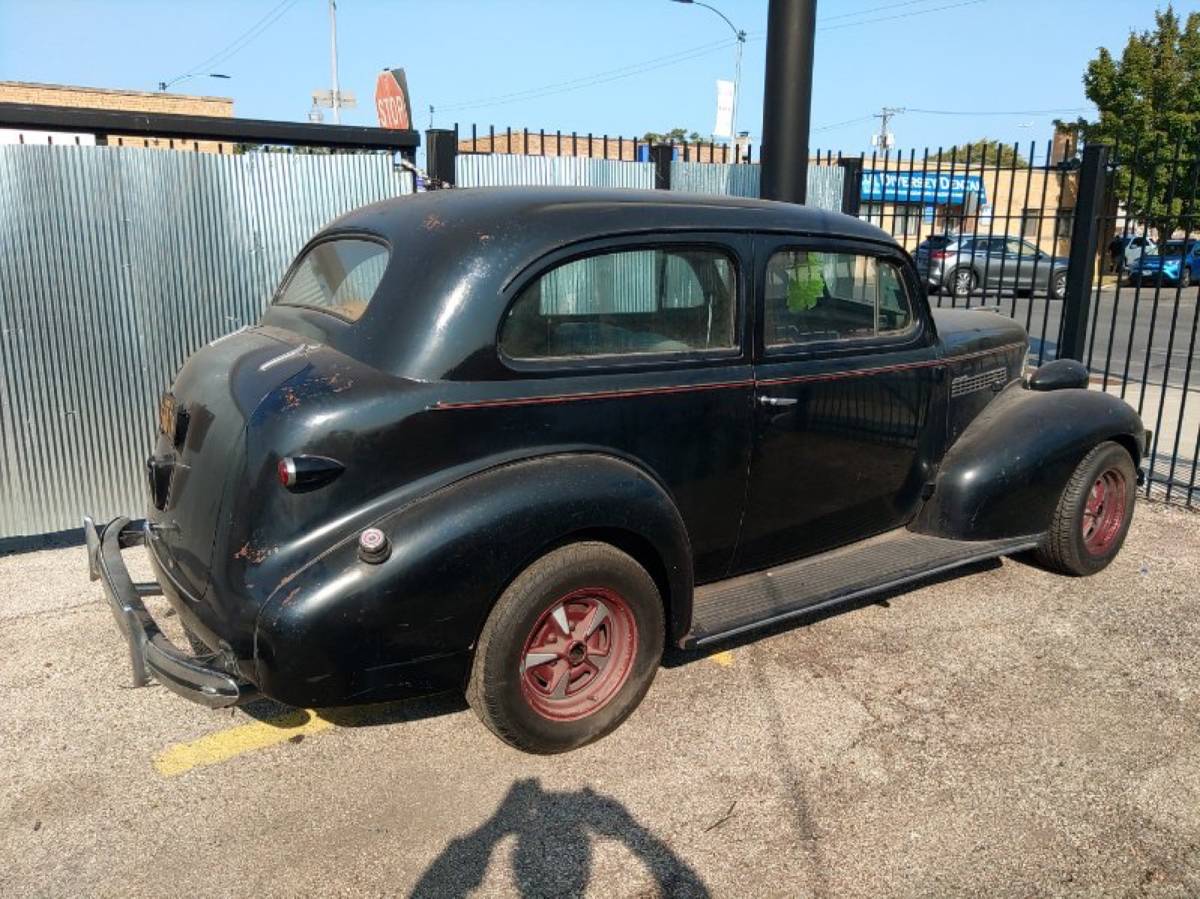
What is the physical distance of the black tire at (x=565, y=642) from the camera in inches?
114

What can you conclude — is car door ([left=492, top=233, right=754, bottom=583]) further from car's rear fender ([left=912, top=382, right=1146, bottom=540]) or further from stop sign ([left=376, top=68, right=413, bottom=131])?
stop sign ([left=376, top=68, right=413, bottom=131])

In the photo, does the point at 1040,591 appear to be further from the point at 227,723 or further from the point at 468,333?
the point at 227,723

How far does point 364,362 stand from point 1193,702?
3415mm

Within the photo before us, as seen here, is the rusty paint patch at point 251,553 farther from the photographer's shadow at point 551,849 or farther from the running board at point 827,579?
the running board at point 827,579

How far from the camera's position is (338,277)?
11.6ft

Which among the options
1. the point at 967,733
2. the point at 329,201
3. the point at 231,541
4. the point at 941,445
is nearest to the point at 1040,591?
the point at 941,445

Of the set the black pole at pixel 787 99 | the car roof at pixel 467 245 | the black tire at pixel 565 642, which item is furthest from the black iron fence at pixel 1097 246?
the black tire at pixel 565 642

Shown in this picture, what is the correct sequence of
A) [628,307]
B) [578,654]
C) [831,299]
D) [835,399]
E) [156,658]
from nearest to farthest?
[156,658], [578,654], [628,307], [835,399], [831,299]

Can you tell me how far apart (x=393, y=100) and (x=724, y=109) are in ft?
22.4

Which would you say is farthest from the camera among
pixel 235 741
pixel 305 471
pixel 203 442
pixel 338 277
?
pixel 338 277

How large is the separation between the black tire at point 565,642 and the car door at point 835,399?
2.28ft

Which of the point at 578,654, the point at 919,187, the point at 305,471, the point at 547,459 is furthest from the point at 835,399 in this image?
the point at 919,187

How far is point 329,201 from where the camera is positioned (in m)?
5.70

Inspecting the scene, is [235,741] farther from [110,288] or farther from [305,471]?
[110,288]
